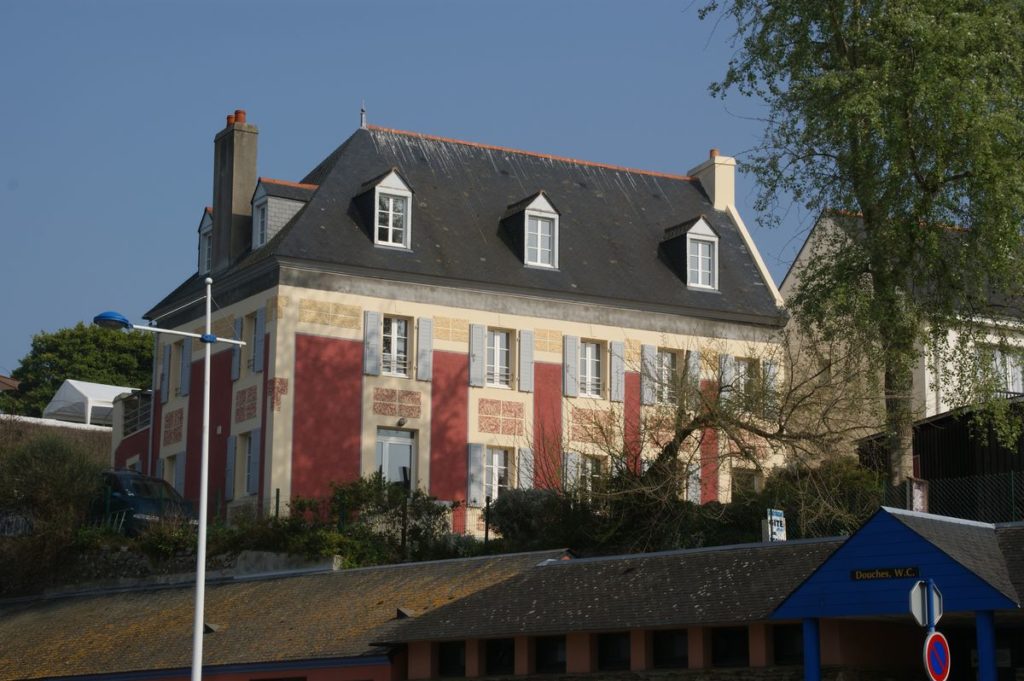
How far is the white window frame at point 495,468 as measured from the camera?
1679 inches

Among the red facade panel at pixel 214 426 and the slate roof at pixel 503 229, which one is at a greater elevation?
the slate roof at pixel 503 229

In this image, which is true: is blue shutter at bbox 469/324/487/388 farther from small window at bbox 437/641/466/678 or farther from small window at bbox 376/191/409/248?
small window at bbox 437/641/466/678

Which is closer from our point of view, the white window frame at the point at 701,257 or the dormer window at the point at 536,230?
the dormer window at the point at 536,230

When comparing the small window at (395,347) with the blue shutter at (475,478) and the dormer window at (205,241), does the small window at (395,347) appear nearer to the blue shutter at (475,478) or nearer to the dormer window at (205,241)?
the blue shutter at (475,478)

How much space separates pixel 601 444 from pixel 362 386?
7.85 metres

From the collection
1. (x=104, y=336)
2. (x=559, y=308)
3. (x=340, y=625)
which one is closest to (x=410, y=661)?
(x=340, y=625)

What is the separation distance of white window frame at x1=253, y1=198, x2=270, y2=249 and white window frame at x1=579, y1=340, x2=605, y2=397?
28.3 feet

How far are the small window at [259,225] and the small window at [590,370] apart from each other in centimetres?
868

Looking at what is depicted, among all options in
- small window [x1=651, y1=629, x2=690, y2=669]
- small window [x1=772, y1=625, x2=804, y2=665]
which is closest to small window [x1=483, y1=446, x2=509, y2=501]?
small window [x1=651, y1=629, x2=690, y2=669]

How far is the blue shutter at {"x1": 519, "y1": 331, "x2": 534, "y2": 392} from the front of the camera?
143 ft

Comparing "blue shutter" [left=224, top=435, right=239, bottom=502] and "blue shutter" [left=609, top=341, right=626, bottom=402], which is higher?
"blue shutter" [left=609, top=341, right=626, bottom=402]

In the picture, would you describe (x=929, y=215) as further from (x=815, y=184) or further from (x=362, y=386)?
(x=362, y=386)

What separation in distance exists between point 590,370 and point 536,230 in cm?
397

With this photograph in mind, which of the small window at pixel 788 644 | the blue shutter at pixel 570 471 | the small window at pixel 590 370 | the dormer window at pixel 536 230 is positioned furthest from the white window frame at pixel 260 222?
the small window at pixel 788 644
